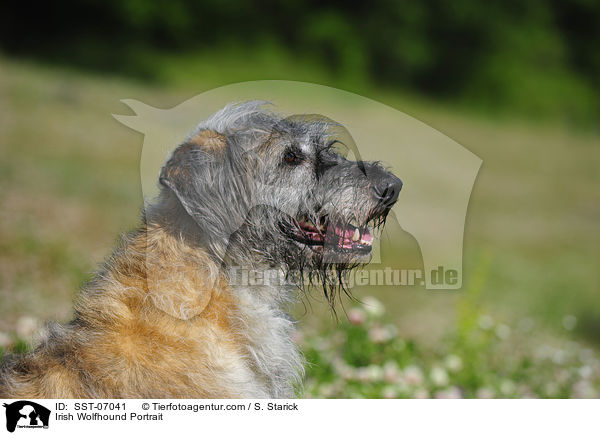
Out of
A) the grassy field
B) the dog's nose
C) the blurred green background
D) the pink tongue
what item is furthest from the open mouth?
the blurred green background

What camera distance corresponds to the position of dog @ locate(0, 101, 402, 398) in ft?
8.50

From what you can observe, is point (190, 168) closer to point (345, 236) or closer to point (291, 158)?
point (291, 158)

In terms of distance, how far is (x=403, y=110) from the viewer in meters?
Answer: 10.9

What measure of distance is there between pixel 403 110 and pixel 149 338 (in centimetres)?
900

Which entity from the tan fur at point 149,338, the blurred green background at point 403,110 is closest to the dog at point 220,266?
the tan fur at point 149,338

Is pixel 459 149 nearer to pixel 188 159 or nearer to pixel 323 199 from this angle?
pixel 323 199

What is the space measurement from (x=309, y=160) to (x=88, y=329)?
1248 mm

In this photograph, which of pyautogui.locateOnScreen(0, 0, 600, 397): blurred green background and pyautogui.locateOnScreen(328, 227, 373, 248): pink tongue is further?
pyautogui.locateOnScreen(0, 0, 600, 397): blurred green background

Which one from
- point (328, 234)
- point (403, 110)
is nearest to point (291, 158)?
point (328, 234)

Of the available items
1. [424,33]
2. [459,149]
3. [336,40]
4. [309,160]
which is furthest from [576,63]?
[309,160]

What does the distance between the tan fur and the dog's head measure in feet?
0.79

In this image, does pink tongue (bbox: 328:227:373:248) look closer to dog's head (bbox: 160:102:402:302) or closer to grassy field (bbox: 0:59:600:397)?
dog's head (bbox: 160:102:402:302)

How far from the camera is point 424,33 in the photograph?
1533 cm
